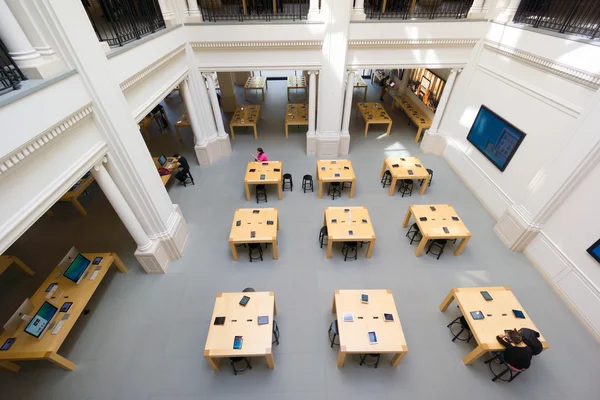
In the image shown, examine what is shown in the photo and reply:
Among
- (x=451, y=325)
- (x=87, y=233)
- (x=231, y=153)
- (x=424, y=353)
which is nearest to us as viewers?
(x=424, y=353)

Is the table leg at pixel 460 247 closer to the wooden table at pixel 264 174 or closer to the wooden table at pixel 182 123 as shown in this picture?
the wooden table at pixel 264 174

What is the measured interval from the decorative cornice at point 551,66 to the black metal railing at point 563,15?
1.93 ft

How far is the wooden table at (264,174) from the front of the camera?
806 centimetres

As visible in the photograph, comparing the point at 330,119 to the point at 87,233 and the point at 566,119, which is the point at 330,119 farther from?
the point at 87,233

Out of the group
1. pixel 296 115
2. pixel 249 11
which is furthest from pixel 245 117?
pixel 249 11

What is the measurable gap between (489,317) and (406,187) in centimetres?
444

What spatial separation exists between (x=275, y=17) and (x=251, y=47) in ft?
4.61

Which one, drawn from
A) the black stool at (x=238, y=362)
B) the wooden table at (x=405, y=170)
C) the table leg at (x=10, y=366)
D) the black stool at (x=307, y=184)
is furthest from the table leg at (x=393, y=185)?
the table leg at (x=10, y=366)

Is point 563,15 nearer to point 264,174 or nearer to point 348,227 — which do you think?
point 348,227

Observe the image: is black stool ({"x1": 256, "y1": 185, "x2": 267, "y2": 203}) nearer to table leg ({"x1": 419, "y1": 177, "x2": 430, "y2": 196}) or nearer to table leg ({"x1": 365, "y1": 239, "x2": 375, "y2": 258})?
table leg ({"x1": 365, "y1": 239, "x2": 375, "y2": 258})

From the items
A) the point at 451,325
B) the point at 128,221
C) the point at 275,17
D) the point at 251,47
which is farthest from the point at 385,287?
the point at 275,17

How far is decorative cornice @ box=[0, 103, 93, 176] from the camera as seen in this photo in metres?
2.98

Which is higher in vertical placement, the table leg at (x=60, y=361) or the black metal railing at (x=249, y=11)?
the black metal railing at (x=249, y=11)

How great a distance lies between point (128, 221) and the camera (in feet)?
17.8
